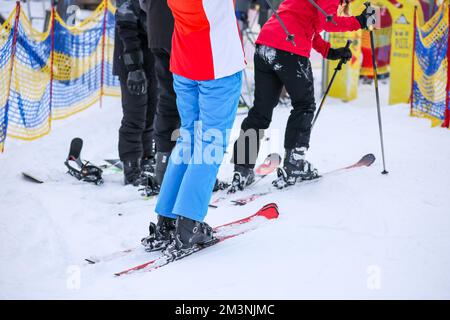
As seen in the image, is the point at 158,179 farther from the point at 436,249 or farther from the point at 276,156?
the point at 436,249

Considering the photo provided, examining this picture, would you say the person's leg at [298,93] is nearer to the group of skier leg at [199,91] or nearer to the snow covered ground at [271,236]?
the group of skier leg at [199,91]

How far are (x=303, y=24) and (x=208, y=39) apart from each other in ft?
4.58

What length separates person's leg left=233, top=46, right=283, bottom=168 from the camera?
445 cm

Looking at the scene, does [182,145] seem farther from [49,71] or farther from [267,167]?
[49,71]

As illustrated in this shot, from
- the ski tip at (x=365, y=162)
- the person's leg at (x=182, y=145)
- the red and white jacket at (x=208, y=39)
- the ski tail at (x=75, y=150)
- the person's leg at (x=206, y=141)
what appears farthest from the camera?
the ski tail at (x=75, y=150)

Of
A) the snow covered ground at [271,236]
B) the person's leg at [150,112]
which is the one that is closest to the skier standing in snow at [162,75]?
the snow covered ground at [271,236]

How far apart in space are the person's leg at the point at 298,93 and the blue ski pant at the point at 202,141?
4.00 feet

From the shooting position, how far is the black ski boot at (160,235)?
11.1ft

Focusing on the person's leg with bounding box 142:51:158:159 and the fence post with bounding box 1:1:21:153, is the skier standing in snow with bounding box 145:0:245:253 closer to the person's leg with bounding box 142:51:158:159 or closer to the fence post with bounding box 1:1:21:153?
the person's leg with bounding box 142:51:158:159

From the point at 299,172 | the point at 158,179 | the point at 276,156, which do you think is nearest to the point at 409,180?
the point at 299,172

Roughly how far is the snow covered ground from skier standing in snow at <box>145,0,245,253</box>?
300mm

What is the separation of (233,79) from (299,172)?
5.43 ft

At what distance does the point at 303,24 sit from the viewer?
13.8 feet

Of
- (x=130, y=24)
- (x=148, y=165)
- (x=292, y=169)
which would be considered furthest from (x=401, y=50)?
(x=130, y=24)
